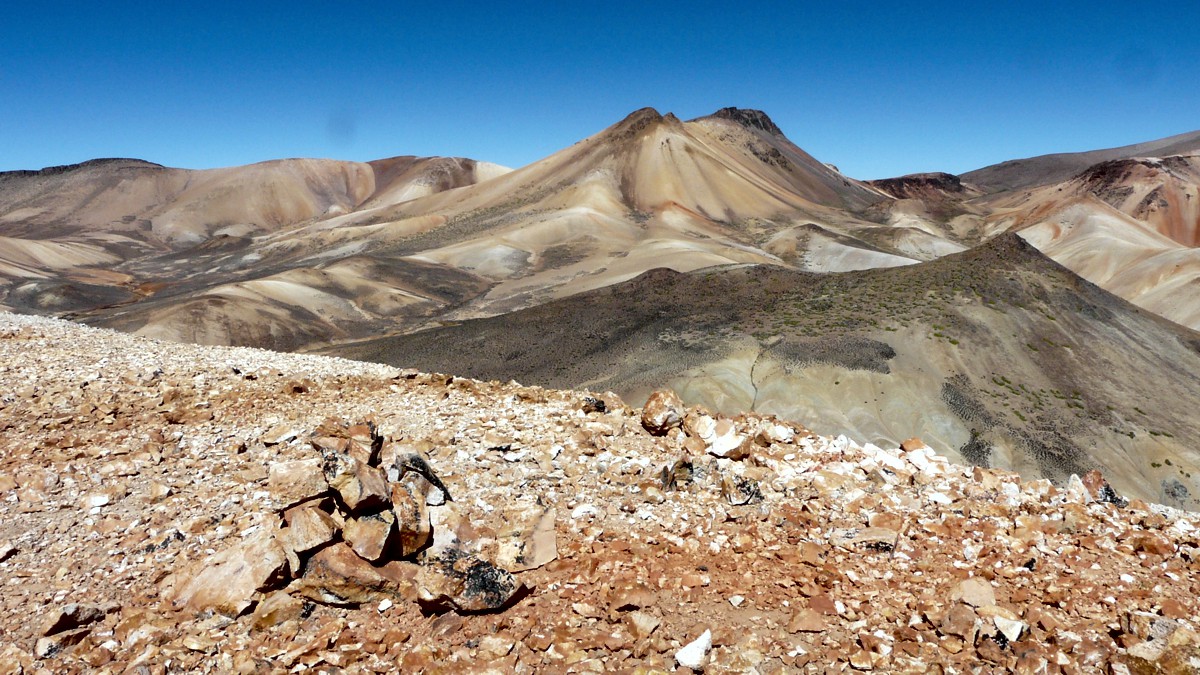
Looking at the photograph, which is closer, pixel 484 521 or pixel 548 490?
pixel 484 521

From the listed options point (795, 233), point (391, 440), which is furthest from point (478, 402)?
point (795, 233)

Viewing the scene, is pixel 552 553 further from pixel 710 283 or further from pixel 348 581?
pixel 710 283

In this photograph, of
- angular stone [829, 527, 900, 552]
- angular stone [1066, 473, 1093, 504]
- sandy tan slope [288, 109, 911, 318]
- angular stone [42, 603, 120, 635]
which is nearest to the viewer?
angular stone [42, 603, 120, 635]

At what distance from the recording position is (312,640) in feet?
19.0

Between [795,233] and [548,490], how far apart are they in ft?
304

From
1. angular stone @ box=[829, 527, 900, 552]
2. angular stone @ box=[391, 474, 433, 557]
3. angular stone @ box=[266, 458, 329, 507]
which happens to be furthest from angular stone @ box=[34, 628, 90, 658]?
angular stone @ box=[829, 527, 900, 552]

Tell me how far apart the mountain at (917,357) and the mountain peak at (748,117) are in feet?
430

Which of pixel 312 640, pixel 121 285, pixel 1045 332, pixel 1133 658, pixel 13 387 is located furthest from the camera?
pixel 121 285

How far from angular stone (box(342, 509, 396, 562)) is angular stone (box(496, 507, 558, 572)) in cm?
116

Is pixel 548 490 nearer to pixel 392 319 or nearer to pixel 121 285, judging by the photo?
pixel 392 319

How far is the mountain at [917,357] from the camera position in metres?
29.0

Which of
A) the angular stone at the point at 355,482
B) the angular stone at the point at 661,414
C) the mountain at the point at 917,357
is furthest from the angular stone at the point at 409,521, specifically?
the mountain at the point at 917,357

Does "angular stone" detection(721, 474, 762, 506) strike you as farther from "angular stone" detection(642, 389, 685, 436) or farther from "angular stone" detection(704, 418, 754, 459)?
"angular stone" detection(642, 389, 685, 436)

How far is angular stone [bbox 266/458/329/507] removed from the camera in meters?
7.46
